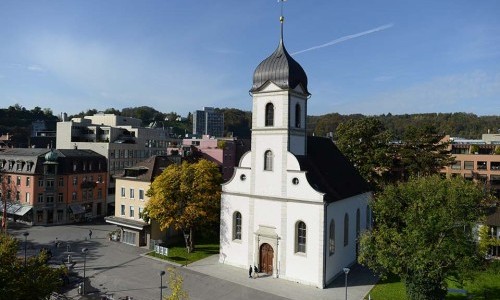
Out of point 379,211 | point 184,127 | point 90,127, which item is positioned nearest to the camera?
point 379,211

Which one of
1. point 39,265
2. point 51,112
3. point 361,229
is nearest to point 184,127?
point 51,112

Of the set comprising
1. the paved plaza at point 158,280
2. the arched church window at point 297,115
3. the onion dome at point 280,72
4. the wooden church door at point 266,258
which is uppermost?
the onion dome at point 280,72

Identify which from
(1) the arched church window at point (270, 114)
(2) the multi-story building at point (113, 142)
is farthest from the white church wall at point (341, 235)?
(2) the multi-story building at point (113, 142)

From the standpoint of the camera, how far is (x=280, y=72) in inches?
1366

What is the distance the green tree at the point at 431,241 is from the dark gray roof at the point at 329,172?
21.9ft

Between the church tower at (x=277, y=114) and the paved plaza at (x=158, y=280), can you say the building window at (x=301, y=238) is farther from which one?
the church tower at (x=277, y=114)

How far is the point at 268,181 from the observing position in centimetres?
3541

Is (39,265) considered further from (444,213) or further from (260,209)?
(444,213)

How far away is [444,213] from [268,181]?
1496 cm

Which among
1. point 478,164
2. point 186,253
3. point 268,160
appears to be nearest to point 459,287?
point 268,160

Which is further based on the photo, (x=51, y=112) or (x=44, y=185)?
(x=51, y=112)

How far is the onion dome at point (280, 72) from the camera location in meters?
34.5

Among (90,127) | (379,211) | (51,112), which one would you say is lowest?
(379,211)

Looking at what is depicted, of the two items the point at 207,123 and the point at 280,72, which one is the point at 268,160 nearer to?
the point at 280,72
